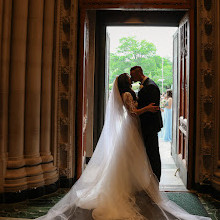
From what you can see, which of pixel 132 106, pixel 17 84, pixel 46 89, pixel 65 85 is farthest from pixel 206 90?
pixel 17 84

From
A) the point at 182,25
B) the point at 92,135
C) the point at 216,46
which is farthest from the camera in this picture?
the point at 92,135

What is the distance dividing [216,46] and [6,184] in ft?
10.0

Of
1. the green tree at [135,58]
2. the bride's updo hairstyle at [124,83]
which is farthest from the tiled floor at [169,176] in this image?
the green tree at [135,58]

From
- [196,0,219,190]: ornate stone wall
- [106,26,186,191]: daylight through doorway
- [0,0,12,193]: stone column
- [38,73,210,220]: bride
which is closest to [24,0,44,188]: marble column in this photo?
[0,0,12,193]: stone column

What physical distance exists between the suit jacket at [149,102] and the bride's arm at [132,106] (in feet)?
0.40

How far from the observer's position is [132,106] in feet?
11.3

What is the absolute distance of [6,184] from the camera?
11.2 feet

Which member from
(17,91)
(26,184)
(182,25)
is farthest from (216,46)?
(26,184)

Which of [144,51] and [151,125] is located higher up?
[144,51]

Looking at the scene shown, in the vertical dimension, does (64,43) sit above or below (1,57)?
above

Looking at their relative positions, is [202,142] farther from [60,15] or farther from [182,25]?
[60,15]

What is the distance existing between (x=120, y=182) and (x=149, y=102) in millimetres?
1021

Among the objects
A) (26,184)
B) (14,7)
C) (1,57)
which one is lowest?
(26,184)

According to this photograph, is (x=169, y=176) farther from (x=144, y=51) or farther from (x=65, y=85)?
(x=144, y=51)
